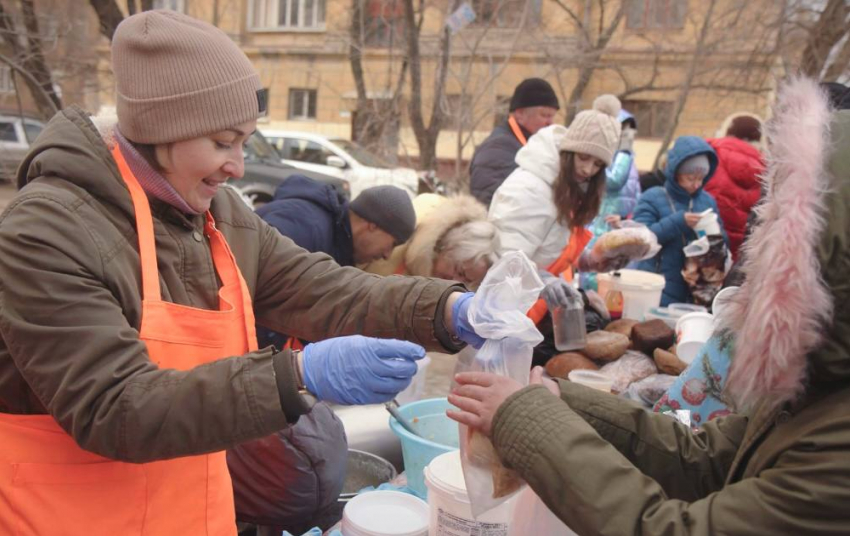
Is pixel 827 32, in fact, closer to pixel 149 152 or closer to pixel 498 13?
pixel 498 13

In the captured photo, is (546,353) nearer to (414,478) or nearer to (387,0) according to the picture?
(414,478)

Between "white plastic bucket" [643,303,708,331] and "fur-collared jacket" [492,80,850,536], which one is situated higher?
"fur-collared jacket" [492,80,850,536]

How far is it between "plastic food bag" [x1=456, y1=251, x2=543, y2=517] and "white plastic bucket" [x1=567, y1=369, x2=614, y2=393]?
1.42 m

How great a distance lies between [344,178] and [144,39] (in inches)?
461

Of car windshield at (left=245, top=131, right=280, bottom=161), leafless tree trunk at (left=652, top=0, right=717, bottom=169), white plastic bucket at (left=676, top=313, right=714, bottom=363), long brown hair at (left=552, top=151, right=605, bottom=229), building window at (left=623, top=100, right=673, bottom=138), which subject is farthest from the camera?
building window at (left=623, top=100, right=673, bottom=138)

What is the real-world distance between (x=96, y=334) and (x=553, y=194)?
9.17 ft

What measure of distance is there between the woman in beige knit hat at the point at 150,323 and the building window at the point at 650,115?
58.9 ft

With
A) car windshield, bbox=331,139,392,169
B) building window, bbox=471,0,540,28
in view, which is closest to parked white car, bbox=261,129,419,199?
car windshield, bbox=331,139,392,169

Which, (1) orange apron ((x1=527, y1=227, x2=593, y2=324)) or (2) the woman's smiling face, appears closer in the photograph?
(2) the woman's smiling face

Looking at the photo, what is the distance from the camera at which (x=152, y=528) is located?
1.56 metres

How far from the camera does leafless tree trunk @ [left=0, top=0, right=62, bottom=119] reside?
19.1ft

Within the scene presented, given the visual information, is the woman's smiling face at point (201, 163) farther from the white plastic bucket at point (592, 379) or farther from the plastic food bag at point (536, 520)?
the white plastic bucket at point (592, 379)

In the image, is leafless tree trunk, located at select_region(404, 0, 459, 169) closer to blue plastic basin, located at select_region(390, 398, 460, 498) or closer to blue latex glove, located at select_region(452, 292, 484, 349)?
blue plastic basin, located at select_region(390, 398, 460, 498)

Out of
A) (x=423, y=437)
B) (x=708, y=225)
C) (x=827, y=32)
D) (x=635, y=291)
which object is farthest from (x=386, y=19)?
(x=423, y=437)
